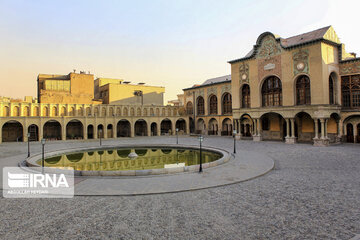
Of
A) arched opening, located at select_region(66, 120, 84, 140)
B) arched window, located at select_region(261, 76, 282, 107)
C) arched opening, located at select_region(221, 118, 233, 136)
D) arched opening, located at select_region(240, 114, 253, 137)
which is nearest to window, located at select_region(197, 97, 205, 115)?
arched opening, located at select_region(221, 118, 233, 136)

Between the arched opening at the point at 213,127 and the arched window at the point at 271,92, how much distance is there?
523 inches

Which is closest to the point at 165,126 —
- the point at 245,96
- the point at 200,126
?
the point at 200,126

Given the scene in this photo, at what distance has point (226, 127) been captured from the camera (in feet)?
135

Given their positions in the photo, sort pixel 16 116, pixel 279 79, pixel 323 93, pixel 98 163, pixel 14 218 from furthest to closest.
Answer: pixel 16 116
pixel 279 79
pixel 323 93
pixel 98 163
pixel 14 218

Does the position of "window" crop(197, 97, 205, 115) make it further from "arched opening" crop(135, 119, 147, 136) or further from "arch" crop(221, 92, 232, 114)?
"arched opening" crop(135, 119, 147, 136)

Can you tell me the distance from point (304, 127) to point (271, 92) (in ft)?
20.8

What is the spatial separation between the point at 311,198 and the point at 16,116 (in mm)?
37572

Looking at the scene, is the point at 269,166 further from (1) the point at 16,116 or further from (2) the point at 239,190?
(1) the point at 16,116

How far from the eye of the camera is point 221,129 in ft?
135

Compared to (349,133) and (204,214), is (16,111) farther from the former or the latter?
(349,133)

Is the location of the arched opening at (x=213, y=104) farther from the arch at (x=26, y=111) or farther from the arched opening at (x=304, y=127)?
the arch at (x=26, y=111)

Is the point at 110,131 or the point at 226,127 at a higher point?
the point at 226,127

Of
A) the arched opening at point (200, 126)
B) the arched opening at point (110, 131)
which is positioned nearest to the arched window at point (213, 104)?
the arched opening at point (200, 126)

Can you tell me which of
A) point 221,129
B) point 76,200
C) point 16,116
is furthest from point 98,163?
point 221,129
